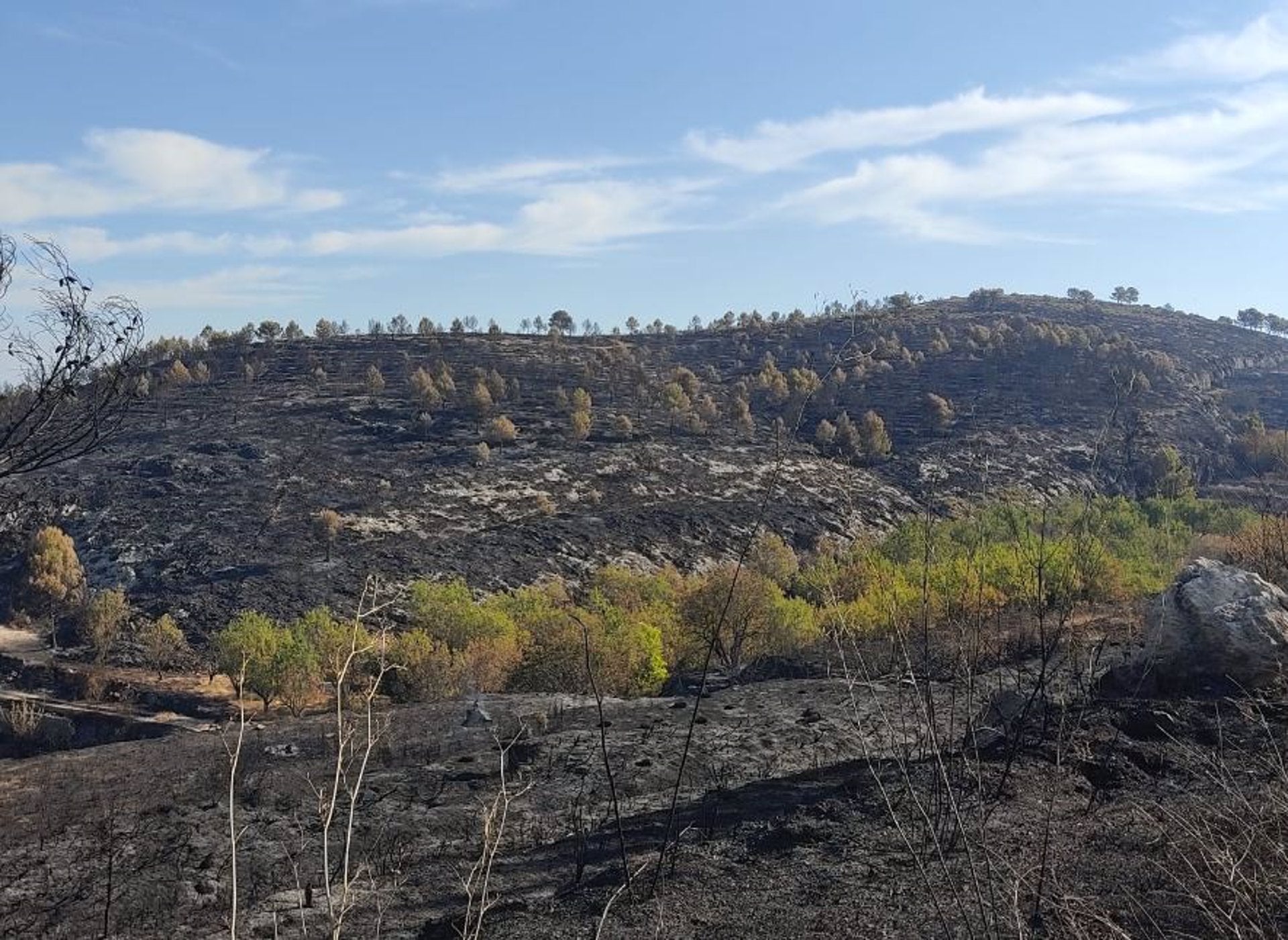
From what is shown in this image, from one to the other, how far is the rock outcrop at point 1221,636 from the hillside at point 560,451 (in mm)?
18576

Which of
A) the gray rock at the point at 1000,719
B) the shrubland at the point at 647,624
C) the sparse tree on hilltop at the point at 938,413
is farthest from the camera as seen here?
the sparse tree on hilltop at the point at 938,413

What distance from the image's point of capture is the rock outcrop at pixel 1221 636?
12453 mm

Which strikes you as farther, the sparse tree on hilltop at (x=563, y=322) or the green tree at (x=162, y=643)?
the sparse tree on hilltop at (x=563, y=322)

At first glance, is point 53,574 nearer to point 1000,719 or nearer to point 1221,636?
point 1000,719

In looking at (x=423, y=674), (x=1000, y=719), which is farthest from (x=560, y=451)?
(x=1000, y=719)

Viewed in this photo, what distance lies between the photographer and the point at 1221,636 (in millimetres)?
12664

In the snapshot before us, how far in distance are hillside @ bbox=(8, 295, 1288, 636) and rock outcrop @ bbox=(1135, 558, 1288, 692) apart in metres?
18.6

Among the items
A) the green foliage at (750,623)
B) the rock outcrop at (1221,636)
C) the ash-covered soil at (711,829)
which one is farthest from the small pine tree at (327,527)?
the rock outcrop at (1221,636)

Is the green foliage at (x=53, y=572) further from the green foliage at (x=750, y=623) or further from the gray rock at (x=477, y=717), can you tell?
the gray rock at (x=477, y=717)

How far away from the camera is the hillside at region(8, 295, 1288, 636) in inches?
1800

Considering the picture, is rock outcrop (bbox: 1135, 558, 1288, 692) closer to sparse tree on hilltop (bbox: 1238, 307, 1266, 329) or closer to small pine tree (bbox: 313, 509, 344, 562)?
small pine tree (bbox: 313, 509, 344, 562)

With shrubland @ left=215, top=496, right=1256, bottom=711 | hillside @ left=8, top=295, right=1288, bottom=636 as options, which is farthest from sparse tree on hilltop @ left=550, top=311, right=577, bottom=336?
shrubland @ left=215, top=496, right=1256, bottom=711

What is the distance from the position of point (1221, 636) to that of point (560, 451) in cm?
5104

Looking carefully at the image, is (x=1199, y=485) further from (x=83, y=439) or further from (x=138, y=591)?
(x=83, y=439)
